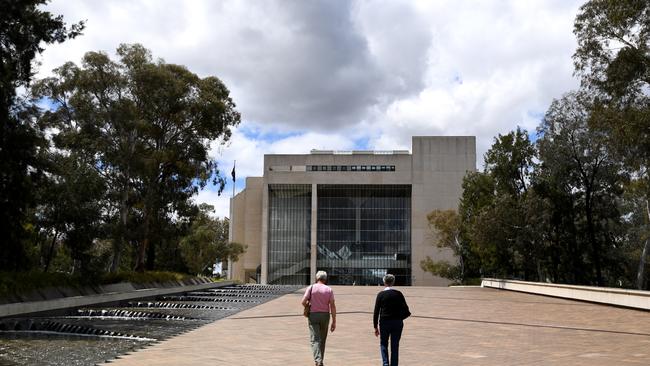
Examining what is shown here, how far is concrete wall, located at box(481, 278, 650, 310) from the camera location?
2239cm

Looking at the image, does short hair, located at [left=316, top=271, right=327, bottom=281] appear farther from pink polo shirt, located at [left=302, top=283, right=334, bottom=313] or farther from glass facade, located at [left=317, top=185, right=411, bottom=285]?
glass facade, located at [left=317, top=185, right=411, bottom=285]

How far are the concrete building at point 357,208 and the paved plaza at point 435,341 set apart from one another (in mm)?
63662

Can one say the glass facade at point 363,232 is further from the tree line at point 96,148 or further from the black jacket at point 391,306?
the black jacket at point 391,306

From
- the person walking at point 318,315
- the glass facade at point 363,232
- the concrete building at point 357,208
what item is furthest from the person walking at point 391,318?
the glass facade at point 363,232

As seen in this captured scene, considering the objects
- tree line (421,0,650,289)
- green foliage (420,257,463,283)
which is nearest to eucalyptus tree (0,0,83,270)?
tree line (421,0,650,289)

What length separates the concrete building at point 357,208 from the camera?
83.5 meters

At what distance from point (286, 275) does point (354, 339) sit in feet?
242

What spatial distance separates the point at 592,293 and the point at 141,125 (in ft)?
74.5

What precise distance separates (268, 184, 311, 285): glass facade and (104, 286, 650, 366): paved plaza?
216 ft

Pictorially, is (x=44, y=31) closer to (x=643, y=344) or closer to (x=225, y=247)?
(x=643, y=344)

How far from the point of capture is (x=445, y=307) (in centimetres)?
2345

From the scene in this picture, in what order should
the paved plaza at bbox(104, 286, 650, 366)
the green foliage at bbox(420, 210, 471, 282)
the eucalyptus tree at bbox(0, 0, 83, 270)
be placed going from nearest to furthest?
the paved plaza at bbox(104, 286, 650, 366)
the eucalyptus tree at bbox(0, 0, 83, 270)
the green foliage at bbox(420, 210, 471, 282)

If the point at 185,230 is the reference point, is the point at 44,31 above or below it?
above

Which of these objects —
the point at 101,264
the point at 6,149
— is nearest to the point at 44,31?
the point at 6,149
